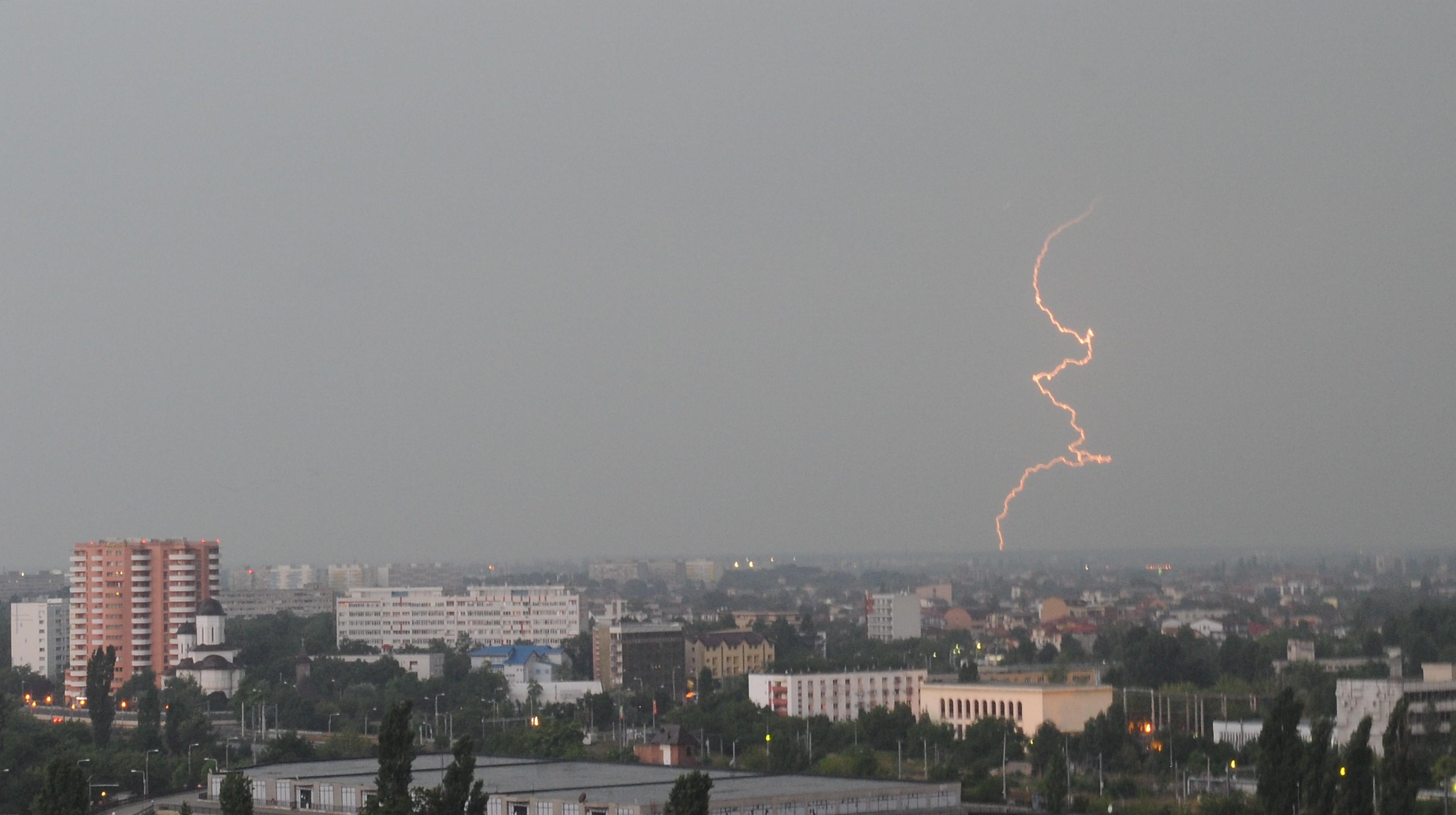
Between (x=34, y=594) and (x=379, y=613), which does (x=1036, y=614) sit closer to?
(x=379, y=613)

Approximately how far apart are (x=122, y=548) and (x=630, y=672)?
19.0m

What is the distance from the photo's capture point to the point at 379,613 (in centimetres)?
10494

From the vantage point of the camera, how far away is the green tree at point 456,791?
27125 mm

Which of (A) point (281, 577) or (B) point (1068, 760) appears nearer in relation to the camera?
(B) point (1068, 760)

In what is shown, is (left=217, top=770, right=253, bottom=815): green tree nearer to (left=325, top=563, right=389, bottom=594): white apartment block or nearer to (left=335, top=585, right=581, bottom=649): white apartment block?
(left=335, top=585, right=581, bottom=649): white apartment block

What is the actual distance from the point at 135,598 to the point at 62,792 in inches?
2103

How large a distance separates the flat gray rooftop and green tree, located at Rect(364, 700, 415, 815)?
2.85 metres

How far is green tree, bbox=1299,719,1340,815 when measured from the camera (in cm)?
2783

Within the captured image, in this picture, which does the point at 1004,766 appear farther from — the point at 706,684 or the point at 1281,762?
the point at 706,684

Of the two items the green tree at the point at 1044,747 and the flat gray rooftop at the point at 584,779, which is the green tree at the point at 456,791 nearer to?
the flat gray rooftop at the point at 584,779

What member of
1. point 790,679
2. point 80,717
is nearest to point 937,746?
point 790,679

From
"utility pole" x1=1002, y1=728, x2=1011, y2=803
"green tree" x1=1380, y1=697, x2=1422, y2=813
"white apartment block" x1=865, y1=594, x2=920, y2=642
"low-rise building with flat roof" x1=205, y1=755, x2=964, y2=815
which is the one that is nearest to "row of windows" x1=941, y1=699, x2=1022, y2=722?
"utility pole" x1=1002, y1=728, x2=1011, y2=803

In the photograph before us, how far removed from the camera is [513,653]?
7969 centimetres

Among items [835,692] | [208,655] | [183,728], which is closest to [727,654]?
[208,655]
